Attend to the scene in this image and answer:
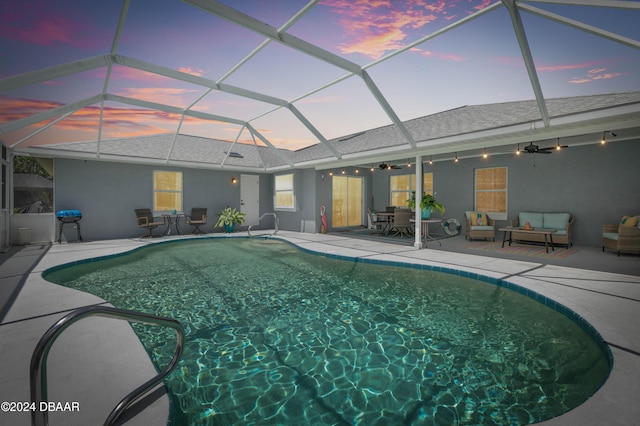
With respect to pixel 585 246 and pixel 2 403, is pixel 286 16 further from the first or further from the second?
pixel 585 246

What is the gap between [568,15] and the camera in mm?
3789

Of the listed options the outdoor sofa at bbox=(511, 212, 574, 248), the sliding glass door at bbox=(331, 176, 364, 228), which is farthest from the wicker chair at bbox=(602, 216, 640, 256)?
the sliding glass door at bbox=(331, 176, 364, 228)

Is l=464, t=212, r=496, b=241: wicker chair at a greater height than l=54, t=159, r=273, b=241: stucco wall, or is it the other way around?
l=54, t=159, r=273, b=241: stucco wall

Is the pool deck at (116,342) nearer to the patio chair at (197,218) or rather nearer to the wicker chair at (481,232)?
the wicker chair at (481,232)

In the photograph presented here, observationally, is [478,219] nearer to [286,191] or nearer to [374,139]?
[374,139]

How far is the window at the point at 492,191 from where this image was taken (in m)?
9.64

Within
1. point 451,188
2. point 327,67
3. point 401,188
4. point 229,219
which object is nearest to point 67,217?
point 229,219

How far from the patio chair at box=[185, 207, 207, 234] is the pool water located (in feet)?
17.5

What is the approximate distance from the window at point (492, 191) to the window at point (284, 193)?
6.77 m

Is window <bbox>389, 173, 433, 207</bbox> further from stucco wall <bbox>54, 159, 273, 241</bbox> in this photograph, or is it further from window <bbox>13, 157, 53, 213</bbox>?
window <bbox>13, 157, 53, 213</bbox>

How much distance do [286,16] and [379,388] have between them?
462 cm

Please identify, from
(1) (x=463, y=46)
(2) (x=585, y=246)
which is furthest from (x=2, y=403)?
(2) (x=585, y=246)

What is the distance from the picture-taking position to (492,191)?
32.4 ft

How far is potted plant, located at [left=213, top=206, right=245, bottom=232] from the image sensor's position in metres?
11.3
